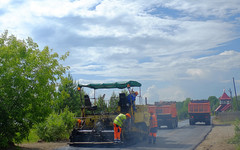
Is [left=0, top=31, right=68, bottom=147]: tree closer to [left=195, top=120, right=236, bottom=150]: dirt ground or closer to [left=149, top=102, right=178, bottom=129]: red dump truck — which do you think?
[left=195, top=120, right=236, bottom=150]: dirt ground

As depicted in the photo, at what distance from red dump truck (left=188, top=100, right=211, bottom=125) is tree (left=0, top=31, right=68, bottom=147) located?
21085 mm

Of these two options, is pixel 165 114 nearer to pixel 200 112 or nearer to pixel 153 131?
pixel 200 112

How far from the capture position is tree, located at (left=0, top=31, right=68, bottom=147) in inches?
439

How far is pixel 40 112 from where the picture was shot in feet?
39.7

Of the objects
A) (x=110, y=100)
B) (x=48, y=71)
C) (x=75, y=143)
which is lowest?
(x=75, y=143)

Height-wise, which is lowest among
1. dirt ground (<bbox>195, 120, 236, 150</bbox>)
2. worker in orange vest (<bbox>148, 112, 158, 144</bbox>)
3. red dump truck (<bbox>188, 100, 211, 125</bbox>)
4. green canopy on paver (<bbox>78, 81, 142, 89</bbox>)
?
dirt ground (<bbox>195, 120, 236, 150</bbox>)

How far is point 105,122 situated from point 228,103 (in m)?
55.3

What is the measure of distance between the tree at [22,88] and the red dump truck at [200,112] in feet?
69.2

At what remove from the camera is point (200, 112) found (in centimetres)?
3025

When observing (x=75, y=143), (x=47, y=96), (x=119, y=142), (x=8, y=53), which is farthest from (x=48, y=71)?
(x=119, y=142)

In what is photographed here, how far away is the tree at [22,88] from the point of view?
36.6 ft

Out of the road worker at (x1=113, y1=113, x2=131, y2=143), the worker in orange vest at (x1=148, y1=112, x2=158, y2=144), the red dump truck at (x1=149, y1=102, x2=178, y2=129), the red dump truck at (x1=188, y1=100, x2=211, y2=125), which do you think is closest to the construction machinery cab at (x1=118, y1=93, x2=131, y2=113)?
the road worker at (x1=113, y1=113, x2=131, y2=143)

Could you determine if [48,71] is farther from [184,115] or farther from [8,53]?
[184,115]

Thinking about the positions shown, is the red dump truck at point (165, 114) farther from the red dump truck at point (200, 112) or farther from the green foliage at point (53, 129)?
the green foliage at point (53, 129)
